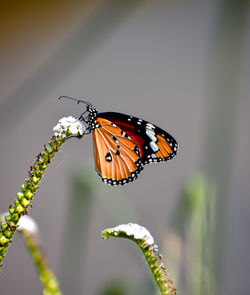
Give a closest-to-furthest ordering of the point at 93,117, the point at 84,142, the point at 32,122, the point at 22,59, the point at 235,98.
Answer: the point at 235,98 < the point at 93,117 < the point at 84,142 < the point at 32,122 < the point at 22,59

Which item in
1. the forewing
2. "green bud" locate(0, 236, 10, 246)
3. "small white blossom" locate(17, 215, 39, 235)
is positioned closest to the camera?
"green bud" locate(0, 236, 10, 246)

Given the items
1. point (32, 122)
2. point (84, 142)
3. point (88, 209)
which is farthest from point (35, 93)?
point (32, 122)

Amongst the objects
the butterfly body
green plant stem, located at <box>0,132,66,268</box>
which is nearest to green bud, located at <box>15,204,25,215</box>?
green plant stem, located at <box>0,132,66,268</box>

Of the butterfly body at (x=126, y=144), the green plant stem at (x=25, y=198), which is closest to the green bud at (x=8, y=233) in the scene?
the green plant stem at (x=25, y=198)

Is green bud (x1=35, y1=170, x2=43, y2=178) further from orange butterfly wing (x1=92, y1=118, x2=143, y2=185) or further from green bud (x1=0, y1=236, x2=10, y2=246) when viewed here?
orange butterfly wing (x1=92, y1=118, x2=143, y2=185)

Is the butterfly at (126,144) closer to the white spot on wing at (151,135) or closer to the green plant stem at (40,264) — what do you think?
the white spot on wing at (151,135)

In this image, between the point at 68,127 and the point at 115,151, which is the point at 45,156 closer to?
the point at 68,127

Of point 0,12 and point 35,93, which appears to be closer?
point 35,93

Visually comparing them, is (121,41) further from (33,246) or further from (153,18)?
(33,246)
